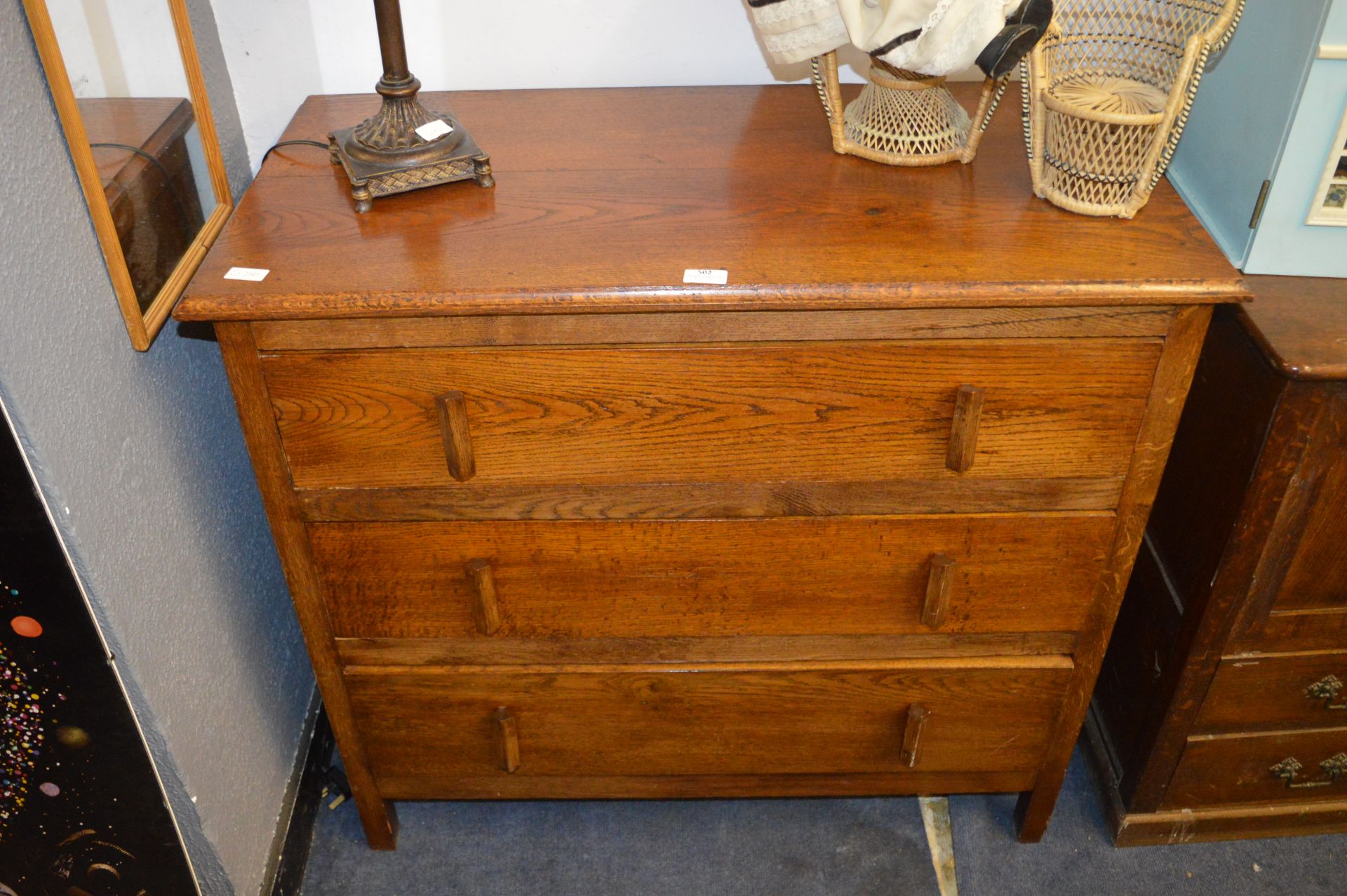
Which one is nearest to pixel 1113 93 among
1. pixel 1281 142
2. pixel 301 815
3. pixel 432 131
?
pixel 1281 142

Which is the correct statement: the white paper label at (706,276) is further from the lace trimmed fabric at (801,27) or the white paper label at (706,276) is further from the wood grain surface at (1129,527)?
the wood grain surface at (1129,527)

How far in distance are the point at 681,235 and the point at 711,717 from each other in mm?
623

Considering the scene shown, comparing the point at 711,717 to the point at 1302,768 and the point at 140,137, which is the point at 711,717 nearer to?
the point at 1302,768

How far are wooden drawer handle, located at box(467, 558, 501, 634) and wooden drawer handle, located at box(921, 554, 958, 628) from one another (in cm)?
48

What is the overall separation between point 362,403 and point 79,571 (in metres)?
0.29

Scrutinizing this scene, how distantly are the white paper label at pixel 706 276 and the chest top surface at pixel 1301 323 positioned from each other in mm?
559

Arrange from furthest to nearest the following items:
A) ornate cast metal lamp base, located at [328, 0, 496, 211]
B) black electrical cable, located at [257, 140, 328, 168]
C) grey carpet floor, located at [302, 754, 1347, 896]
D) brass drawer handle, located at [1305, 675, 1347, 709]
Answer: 1. grey carpet floor, located at [302, 754, 1347, 896]
2. brass drawer handle, located at [1305, 675, 1347, 709]
3. black electrical cable, located at [257, 140, 328, 168]
4. ornate cast metal lamp base, located at [328, 0, 496, 211]

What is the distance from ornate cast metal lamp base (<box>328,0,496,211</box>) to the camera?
1111 mm

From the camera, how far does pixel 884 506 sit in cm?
115

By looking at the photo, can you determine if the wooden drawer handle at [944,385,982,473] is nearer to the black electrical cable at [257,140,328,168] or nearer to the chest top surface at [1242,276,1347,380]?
the chest top surface at [1242,276,1347,380]

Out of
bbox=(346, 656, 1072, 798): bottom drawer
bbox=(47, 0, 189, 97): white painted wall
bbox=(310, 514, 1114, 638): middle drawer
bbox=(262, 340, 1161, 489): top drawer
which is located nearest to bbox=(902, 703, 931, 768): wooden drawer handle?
bbox=(346, 656, 1072, 798): bottom drawer

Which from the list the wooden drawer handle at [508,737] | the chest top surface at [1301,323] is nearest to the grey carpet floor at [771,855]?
the wooden drawer handle at [508,737]

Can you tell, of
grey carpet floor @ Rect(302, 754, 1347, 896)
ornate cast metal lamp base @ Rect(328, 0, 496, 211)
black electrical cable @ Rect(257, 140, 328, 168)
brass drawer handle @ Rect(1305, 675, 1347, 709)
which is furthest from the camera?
grey carpet floor @ Rect(302, 754, 1347, 896)

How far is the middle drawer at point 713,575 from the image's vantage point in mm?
1170
